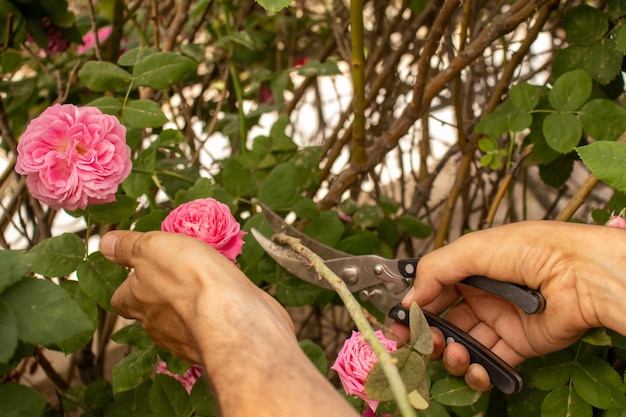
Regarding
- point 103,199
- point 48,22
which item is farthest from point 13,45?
point 103,199

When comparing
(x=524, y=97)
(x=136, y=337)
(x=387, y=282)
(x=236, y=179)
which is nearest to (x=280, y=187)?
(x=236, y=179)

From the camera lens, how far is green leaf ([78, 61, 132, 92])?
1184 millimetres

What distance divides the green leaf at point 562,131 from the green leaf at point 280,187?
0.47 meters

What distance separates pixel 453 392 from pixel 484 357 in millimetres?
76

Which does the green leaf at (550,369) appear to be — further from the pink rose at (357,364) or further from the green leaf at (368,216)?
the green leaf at (368,216)

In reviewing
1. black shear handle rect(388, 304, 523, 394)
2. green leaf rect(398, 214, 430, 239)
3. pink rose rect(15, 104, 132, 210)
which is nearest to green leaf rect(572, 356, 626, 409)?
black shear handle rect(388, 304, 523, 394)

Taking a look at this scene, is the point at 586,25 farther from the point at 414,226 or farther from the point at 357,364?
the point at 357,364

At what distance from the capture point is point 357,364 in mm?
958

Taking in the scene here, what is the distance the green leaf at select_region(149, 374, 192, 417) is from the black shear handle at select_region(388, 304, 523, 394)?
14.6 inches

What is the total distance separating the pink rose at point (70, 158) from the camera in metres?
0.96

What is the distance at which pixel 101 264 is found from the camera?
1.04 meters

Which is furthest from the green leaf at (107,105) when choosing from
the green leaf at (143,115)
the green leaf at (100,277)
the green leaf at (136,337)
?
the green leaf at (136,337)

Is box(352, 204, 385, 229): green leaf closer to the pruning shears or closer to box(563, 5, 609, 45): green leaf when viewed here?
the pruning shears

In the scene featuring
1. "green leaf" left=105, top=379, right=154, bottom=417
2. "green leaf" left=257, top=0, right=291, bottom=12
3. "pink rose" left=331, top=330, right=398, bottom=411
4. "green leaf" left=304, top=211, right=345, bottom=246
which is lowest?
"green leaf" left=105, top=379, right=154, bottom=417
